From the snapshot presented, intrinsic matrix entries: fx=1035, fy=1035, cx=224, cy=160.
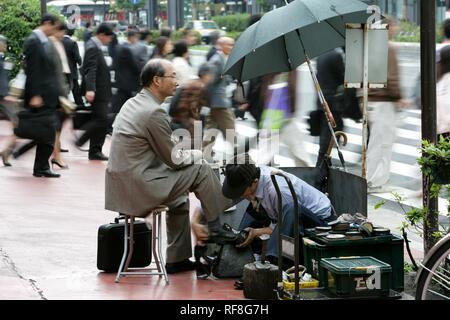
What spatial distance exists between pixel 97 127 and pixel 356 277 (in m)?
8.38

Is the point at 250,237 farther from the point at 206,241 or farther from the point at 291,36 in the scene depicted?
the point at 291,36

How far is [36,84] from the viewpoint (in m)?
13.5

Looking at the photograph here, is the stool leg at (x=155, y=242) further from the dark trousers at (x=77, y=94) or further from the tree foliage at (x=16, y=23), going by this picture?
the tree foliage at (x=16, y=23)

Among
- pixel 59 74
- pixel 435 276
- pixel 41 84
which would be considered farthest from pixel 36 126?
pixel 435 276

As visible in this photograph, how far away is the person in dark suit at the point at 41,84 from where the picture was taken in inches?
532

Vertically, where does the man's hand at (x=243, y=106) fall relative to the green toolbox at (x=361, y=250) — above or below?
above

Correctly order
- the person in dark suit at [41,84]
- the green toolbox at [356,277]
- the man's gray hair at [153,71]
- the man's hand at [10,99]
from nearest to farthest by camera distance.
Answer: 1. the green toolbox at [356,277]
2. the man's gray hair at [153,71]
3. the person in dark suit at [41,84]
4. the man's hand at [10,99]

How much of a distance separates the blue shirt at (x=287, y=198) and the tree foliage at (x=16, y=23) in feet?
46.9

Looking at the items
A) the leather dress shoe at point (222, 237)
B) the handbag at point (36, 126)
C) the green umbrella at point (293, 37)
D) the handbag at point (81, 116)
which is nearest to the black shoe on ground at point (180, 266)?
the leather dress shoe at point (222, 237)

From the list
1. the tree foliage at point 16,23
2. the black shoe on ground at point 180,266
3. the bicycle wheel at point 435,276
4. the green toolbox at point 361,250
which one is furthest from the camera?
the tree foliage at point 16,23

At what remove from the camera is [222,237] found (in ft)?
A: 28.1
